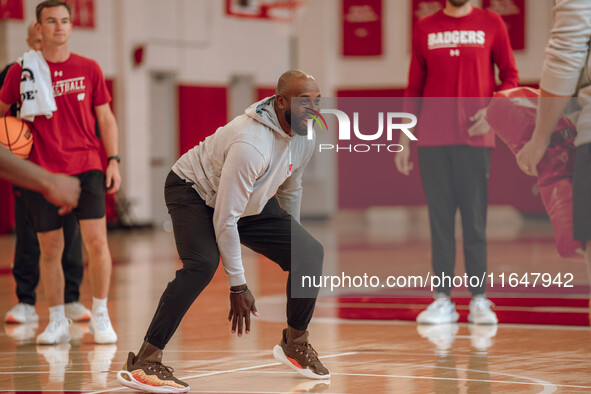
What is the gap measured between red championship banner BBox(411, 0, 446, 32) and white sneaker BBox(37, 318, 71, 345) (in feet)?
35.6

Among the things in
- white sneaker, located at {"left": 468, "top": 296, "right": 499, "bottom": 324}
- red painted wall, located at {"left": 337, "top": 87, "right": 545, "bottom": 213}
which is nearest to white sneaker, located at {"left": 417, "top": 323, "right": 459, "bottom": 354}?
white sneaker, located at {"left": 468, "top": 296, "right": 499, "bottom": 324}

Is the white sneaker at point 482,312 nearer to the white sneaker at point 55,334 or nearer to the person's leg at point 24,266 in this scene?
the white sneaker at point 55,334

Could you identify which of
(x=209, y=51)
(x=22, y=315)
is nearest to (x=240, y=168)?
(x=22, y=315)

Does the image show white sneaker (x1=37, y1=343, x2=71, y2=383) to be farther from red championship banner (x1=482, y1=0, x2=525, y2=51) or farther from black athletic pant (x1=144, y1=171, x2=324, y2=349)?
red championship banner (x1=482, y1=0, x2=525, y2=51)

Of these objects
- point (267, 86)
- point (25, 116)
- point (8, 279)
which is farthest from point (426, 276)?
point (267, 86)

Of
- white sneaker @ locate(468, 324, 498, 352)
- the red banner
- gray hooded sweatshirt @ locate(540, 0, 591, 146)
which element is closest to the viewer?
gray hooded sweatshirt @ locate(540, 0, 591, 146)

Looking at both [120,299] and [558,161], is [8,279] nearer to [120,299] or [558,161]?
[120,299]

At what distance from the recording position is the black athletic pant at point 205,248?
3611 mm

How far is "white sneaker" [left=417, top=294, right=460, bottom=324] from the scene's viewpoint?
17.1ft

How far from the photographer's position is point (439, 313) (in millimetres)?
5219

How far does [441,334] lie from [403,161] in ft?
3.11

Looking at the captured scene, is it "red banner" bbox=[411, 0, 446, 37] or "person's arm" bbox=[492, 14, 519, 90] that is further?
"red banner" bbox=[411, 0, 446, 37]

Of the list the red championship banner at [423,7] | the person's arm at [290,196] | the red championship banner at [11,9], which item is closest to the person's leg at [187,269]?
the person's arm at [290,196]

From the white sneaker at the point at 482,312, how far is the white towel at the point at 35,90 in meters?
2.48
